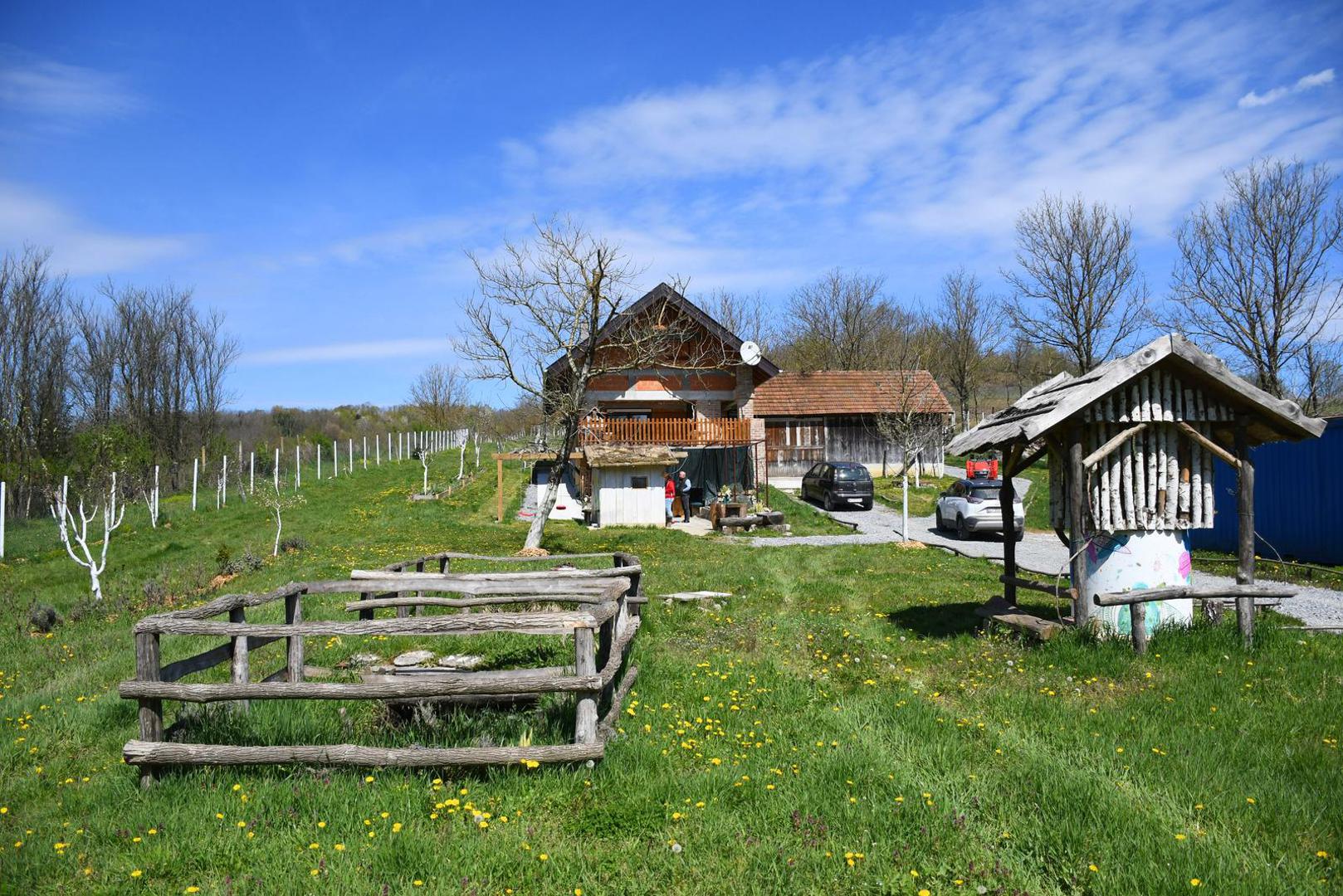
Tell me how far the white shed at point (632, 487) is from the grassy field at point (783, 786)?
650 inches

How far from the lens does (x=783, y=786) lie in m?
5.05

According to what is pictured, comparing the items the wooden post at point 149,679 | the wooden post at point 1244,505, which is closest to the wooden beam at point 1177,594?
the wooden post at point 1244,505

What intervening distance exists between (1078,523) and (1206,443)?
155cm

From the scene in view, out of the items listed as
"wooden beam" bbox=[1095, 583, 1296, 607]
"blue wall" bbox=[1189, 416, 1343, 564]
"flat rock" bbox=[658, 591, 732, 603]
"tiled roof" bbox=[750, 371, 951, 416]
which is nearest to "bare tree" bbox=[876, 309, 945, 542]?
"tiled roof" bbox=[750, 371, 951, 416]

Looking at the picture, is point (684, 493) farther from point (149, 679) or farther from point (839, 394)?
point (149, 679)

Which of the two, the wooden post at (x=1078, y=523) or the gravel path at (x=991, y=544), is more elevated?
the wooden post at (x=1078, y=523)

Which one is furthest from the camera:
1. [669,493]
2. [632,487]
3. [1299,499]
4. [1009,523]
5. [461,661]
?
[669,493]

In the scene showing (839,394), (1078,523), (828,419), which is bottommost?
(1078,523)

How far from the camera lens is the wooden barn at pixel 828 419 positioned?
120 ft

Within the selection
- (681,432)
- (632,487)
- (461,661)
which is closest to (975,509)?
(632,487)

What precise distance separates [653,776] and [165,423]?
2010 inches

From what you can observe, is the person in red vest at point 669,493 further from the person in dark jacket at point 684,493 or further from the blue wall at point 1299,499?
the blue wall at point 1299,499

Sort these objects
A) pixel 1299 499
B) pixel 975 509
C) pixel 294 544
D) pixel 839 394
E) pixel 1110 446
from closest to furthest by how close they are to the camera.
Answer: pixel 1110 446 < pixel 1299 499 < pixel 294 544 < pixel 975 509 < pixel 839 394

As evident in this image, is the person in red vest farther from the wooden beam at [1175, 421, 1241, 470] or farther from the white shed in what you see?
the wooden beam at [1175, 421, 1241, 470]
